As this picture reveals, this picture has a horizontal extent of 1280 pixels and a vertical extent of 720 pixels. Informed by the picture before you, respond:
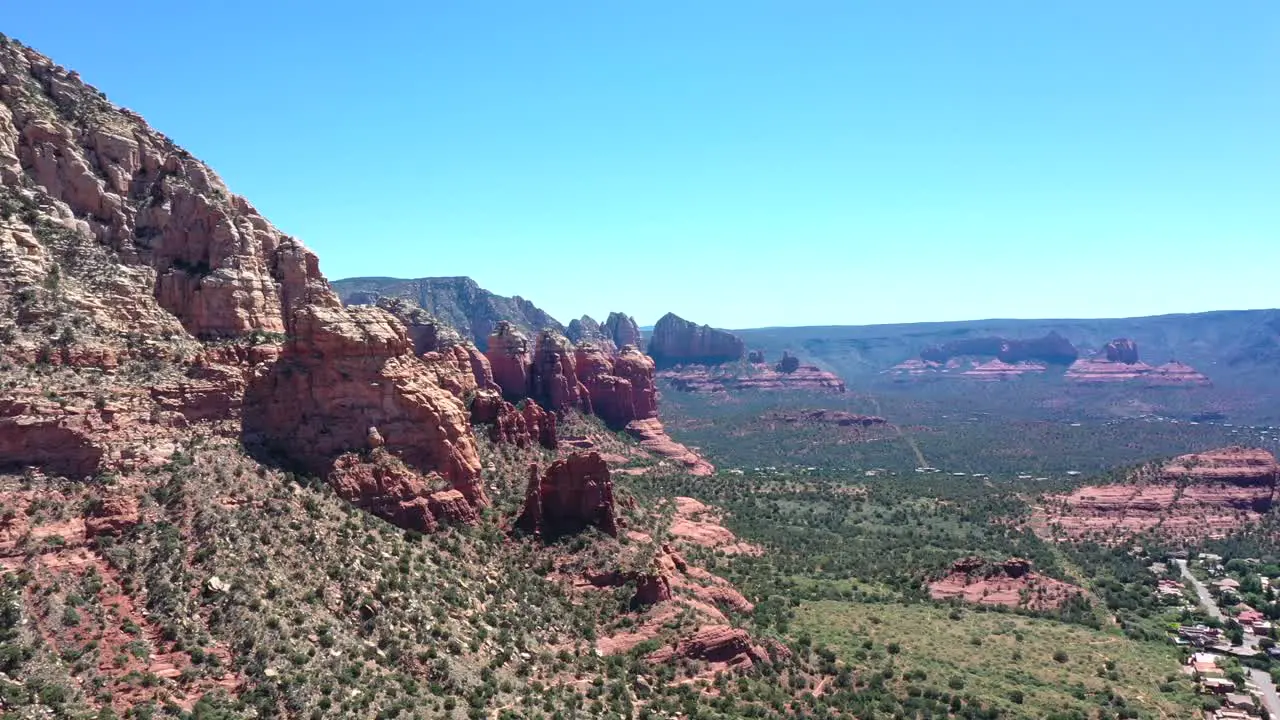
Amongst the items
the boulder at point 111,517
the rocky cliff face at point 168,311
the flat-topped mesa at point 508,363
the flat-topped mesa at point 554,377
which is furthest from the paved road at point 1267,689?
the flat-topped mesa at point 508,363

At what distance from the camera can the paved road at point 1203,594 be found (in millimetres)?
82506

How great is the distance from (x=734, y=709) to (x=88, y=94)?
5772cm

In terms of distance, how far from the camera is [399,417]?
55.3 metres

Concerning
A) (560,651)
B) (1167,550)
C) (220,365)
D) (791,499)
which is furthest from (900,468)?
(220,365)

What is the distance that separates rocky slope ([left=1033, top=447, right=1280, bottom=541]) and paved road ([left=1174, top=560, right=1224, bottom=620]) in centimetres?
1089

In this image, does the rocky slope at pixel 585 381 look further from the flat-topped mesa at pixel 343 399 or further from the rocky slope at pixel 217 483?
the flat-topped mesa at pixel 343 399

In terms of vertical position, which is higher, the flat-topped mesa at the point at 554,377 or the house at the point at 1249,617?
the flat-topped mesa at the point at 554,377

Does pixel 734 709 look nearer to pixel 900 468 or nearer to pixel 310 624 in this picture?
pixel 310 624

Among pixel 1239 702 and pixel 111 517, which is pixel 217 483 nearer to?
pixel 111 517

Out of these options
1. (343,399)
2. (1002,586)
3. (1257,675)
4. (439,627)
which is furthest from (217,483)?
(1257,675)

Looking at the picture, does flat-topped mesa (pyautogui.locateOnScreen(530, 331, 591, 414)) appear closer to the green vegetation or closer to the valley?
the valley

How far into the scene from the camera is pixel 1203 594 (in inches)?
3479

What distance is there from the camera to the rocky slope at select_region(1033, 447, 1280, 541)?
11125 cm

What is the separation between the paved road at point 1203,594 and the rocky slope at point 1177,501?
10889mm
